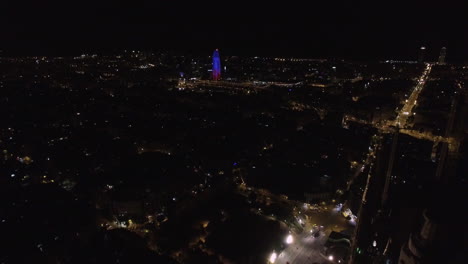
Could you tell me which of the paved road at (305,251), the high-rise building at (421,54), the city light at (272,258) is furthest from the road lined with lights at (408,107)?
the high-rise building at (421,54)

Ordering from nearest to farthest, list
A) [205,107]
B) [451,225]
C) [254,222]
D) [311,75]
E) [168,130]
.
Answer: [451,225], [254,222], [168,130], [205,107], [311,75]

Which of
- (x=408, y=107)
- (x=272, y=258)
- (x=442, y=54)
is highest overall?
(x=442, y=54)

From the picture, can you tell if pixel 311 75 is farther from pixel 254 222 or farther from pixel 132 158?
pixel 254 222

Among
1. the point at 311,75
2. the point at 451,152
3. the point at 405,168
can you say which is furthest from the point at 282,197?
the point at 311,75

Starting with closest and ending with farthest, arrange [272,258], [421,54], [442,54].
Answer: [272,258] < [442,54] < [421,54]

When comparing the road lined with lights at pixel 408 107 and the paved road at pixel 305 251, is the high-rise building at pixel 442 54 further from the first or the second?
the paved road at pixel 305 251

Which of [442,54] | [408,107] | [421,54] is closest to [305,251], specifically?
[408,107]

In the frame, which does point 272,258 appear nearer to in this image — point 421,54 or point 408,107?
point 408,107

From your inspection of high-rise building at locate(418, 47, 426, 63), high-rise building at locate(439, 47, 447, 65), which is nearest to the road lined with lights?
high-rise building at locate(439, 47, 447, 65)

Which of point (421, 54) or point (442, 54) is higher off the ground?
point (442, 54)

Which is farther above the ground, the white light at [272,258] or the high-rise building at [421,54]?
the high-rise building at [421,54]

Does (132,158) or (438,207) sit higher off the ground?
(438,207)
